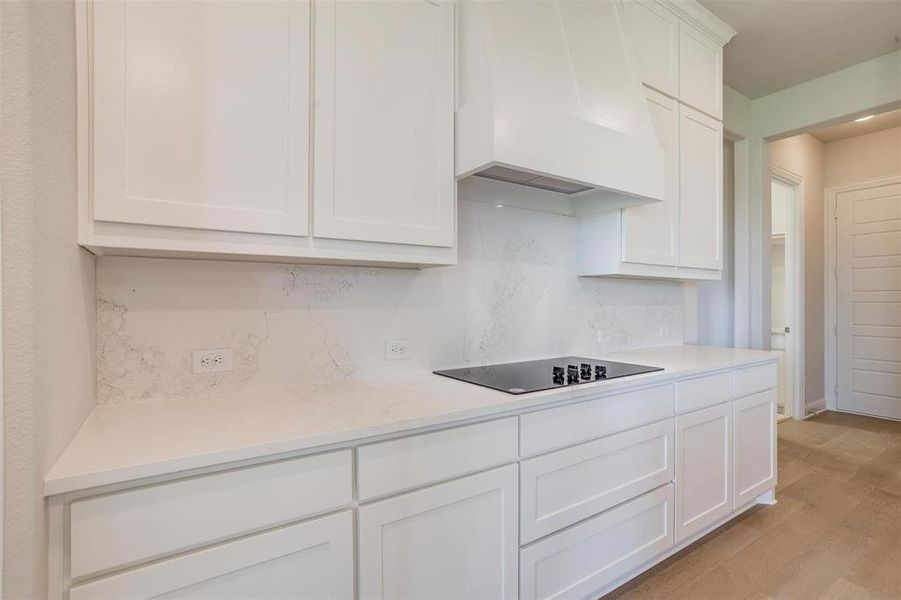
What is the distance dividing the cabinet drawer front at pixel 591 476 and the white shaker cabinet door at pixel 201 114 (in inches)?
44.4

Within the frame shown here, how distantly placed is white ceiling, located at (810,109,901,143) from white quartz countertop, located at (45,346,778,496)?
4.19 m

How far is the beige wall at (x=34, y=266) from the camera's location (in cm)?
66

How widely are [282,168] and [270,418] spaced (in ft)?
2.31

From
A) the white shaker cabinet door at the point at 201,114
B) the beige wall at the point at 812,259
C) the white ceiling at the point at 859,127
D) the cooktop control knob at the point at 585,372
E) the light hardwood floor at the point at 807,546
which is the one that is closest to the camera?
the white shaker cabinet door at the point at 201,114

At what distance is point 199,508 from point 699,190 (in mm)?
2771

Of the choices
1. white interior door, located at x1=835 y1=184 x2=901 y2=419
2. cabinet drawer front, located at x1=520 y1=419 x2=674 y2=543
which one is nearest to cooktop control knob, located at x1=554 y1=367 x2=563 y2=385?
cabinet drawer front, located at x1=520 y1=419 x2=674 y2=543

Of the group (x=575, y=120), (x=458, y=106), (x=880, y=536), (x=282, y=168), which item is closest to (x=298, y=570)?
(x=282, y=168)

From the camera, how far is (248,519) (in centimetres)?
97

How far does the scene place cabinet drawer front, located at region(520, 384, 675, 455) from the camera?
4.75 ft

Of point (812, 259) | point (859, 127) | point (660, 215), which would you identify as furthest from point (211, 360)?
point (859, 127)

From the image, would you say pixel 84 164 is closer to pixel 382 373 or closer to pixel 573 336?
pixel 382 373

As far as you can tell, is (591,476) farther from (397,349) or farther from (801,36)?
(801,36)

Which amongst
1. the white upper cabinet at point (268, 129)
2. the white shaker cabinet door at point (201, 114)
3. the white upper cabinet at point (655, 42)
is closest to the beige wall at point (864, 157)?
the white upper cabinet at point (655, 42)

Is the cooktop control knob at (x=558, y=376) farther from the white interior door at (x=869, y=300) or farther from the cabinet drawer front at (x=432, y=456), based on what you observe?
the white interior door at (x=869, y=300)
